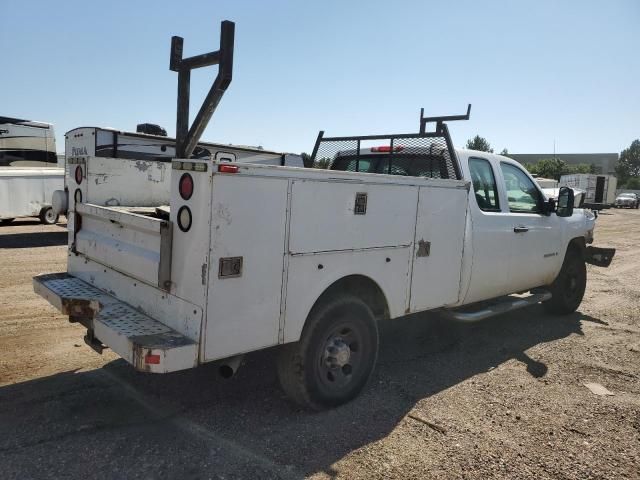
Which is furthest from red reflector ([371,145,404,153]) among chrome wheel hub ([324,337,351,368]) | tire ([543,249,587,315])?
tire ([543,249,587,315])

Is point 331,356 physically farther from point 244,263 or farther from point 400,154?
point 400,154

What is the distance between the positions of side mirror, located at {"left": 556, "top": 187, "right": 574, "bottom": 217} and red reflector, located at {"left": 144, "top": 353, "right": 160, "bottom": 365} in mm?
5060

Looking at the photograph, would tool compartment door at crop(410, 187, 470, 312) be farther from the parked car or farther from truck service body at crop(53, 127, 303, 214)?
the parked car

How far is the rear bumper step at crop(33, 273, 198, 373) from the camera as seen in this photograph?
9.56 feet

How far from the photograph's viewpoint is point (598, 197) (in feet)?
128

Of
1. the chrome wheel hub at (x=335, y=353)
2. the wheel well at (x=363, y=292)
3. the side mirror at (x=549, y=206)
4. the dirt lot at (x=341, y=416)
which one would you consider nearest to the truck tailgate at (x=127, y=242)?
the dirt lot at (x=341, y=416)

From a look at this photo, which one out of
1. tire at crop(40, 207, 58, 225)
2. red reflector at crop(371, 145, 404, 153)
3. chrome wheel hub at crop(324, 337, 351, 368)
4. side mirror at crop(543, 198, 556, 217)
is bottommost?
tire at crop(40, 207, 58, 225)

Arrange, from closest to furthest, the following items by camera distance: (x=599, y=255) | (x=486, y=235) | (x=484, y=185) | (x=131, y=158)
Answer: (x=486, y=235), (x=484, y=185), (x=599, y=255), (x=131, y=158)

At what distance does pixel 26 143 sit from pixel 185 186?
57.2ft

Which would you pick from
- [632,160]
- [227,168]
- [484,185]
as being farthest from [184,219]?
[632,160]

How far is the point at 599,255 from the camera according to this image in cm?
757

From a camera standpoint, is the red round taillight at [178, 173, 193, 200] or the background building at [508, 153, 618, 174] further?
the background building at [508, 153, 618, 174]

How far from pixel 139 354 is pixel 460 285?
3092 millimetres

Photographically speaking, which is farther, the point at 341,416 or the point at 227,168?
the point at 341,416
